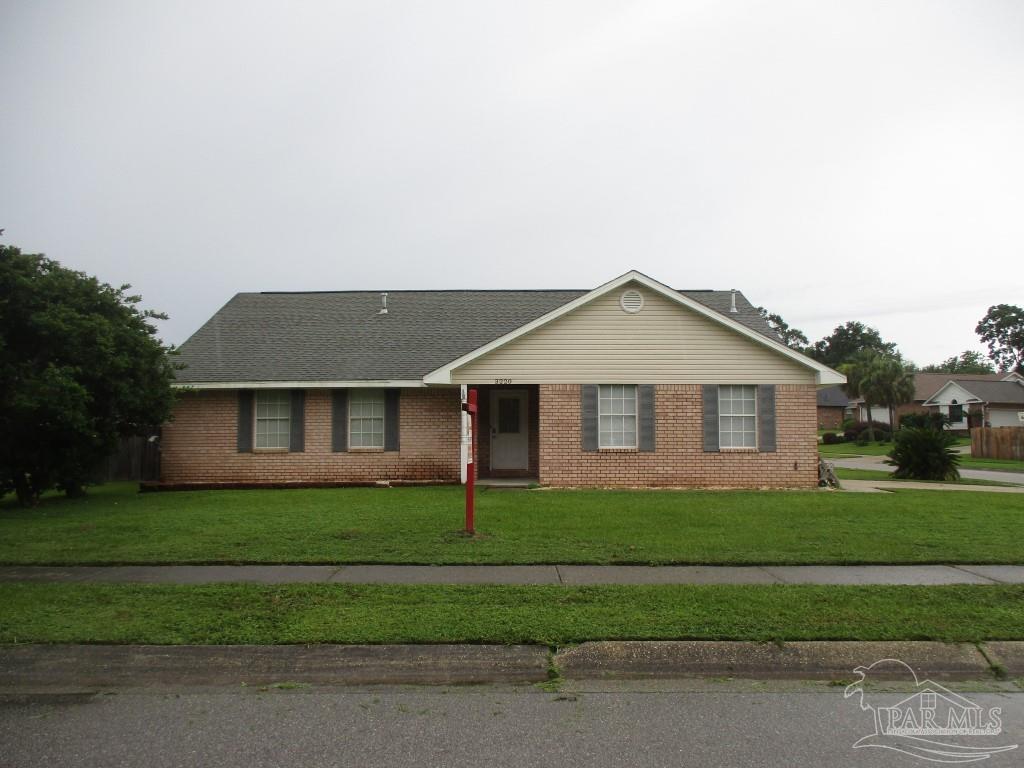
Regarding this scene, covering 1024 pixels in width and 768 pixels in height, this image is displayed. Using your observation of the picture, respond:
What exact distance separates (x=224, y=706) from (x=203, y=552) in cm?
444

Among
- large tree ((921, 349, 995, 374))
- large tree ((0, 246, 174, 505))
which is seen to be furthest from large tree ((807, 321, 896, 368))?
large tree ((0, 246, 174, 505))

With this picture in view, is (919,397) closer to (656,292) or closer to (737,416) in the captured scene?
(737,416)

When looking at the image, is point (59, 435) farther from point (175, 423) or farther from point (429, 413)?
point (429, 413)

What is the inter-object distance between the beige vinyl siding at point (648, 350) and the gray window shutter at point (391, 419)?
320cm

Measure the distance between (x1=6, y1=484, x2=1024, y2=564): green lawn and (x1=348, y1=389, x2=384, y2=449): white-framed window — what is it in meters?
2.54

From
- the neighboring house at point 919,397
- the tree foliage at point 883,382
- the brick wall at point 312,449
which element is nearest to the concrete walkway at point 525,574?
the brick wall at point 312,449

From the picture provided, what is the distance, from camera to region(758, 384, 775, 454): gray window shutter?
16.6 m

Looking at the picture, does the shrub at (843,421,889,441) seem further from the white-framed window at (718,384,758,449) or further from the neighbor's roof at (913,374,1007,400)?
the white-framed window at (718,384,758,449)

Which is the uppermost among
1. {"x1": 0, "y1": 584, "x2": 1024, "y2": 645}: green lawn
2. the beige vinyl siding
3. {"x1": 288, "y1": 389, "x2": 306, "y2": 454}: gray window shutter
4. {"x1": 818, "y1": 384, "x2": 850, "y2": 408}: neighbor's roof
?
{"x1": 818, "y1": 384, "x2": 850, "y2": 408}: neighbor's roof

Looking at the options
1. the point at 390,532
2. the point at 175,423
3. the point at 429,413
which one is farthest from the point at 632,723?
the point at 175,423

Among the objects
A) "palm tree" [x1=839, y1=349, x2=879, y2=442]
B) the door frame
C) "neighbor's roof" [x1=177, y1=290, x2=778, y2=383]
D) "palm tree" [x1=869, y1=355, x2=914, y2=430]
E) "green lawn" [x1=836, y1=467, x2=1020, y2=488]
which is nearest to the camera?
"neighbor's roof" [x1=177, y1=290, x2=778, y2=383]

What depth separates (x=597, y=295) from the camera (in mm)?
16375

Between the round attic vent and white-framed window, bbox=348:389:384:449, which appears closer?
the round attic vent

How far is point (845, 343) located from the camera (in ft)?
344
